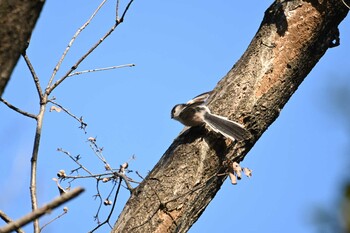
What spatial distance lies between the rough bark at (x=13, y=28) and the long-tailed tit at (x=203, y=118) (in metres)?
1.70

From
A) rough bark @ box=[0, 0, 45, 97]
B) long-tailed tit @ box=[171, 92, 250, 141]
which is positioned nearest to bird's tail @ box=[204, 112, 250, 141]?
long-tailed tit @ box=[171, 92, 250, 141]

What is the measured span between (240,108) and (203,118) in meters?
0.18

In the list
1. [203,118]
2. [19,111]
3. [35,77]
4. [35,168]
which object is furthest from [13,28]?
Result: [203,118]

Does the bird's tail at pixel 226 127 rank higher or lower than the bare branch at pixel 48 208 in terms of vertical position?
higher

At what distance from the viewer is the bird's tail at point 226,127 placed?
2973mm

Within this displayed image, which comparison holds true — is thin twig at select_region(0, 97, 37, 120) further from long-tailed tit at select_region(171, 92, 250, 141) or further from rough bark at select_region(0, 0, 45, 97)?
rough bark at select_region(0, 0, 45, 97)

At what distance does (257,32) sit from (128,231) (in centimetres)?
116

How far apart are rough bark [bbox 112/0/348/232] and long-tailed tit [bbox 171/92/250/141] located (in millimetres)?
47

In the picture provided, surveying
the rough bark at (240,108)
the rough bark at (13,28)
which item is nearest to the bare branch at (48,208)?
the rough bark at (13,28)

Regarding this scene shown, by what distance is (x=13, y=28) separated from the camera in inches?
52.6

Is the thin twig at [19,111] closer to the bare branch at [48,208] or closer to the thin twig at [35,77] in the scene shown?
the thin twig at [35,77]

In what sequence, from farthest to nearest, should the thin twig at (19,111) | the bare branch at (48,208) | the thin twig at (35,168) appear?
the thin twig at (19,111), the thin twig at (35,168), the bare branch at (48,208)

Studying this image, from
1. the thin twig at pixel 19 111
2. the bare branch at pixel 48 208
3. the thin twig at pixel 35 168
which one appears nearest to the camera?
the bare branch at pixel 48 208

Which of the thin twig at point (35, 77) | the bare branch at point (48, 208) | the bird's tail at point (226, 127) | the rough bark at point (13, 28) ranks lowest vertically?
the bare branch at point (48, 208)
